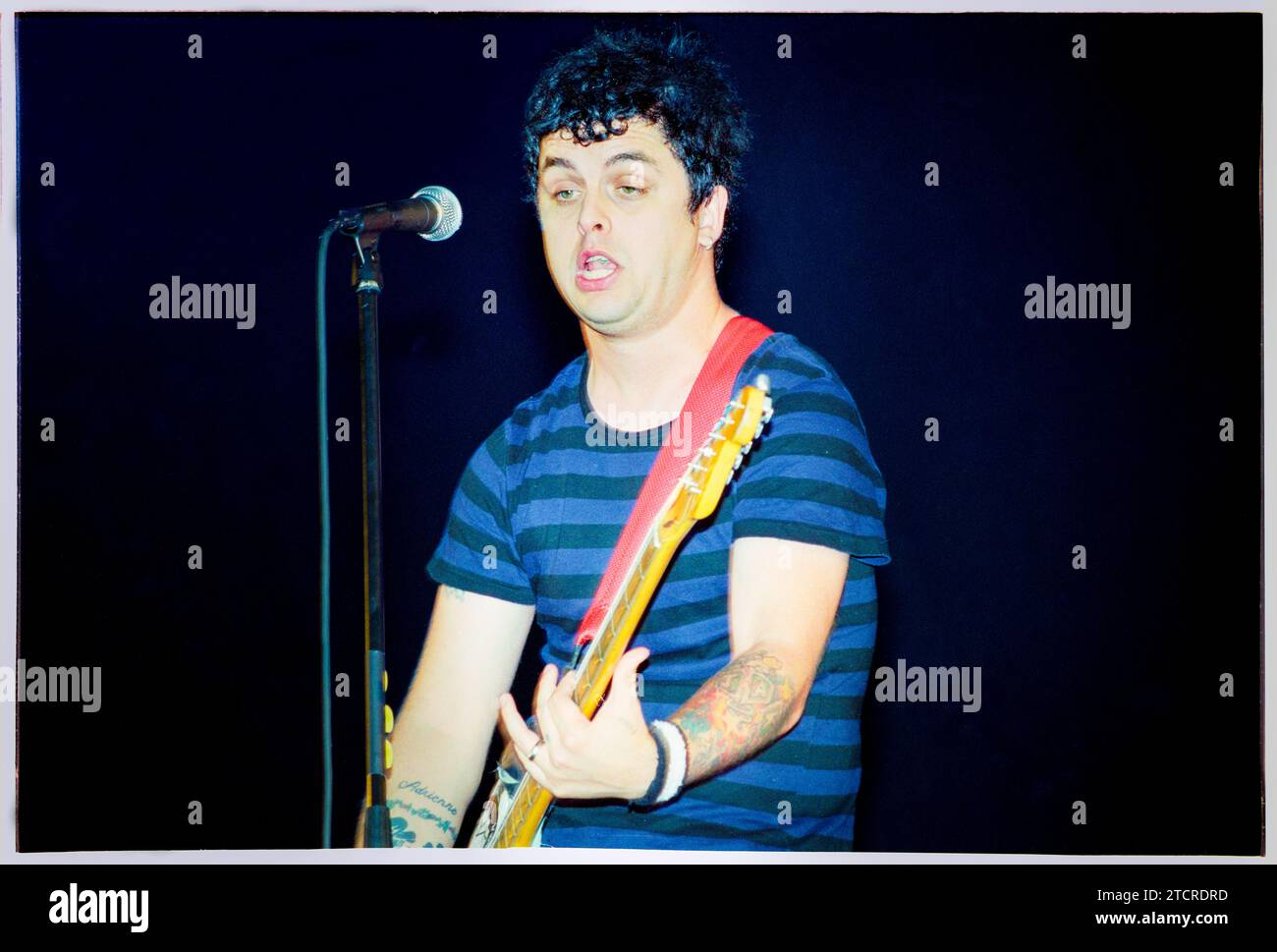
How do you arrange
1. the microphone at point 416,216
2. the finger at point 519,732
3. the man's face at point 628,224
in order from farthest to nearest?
1. the man's face at point 628,224
2. the finger at point 519,732
3. the microphone at point 416,216

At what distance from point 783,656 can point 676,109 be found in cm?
107

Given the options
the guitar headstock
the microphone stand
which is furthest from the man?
the microphone stand

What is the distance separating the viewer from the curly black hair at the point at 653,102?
93.9 inches

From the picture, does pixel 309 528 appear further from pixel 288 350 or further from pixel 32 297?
pixel 32 297

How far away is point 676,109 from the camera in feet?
7.86

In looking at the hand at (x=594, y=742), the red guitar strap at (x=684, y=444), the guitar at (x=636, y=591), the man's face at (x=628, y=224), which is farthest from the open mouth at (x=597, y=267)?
the hand at (x=594, y=742)

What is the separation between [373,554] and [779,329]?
895 mm

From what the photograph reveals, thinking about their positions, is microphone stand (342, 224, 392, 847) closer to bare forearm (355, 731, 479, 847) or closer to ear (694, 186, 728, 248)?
bare forearm (355, 731, 479, 847)

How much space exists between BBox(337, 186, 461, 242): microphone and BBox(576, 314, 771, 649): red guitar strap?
55cm

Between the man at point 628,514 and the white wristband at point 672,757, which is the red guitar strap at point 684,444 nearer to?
the man at point 628,514

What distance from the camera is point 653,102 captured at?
2387 mm

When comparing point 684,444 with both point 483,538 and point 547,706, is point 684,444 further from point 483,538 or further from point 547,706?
point 547,706

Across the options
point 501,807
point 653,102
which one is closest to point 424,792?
point 501,807

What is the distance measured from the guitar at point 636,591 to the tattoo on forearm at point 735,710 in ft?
0.57
